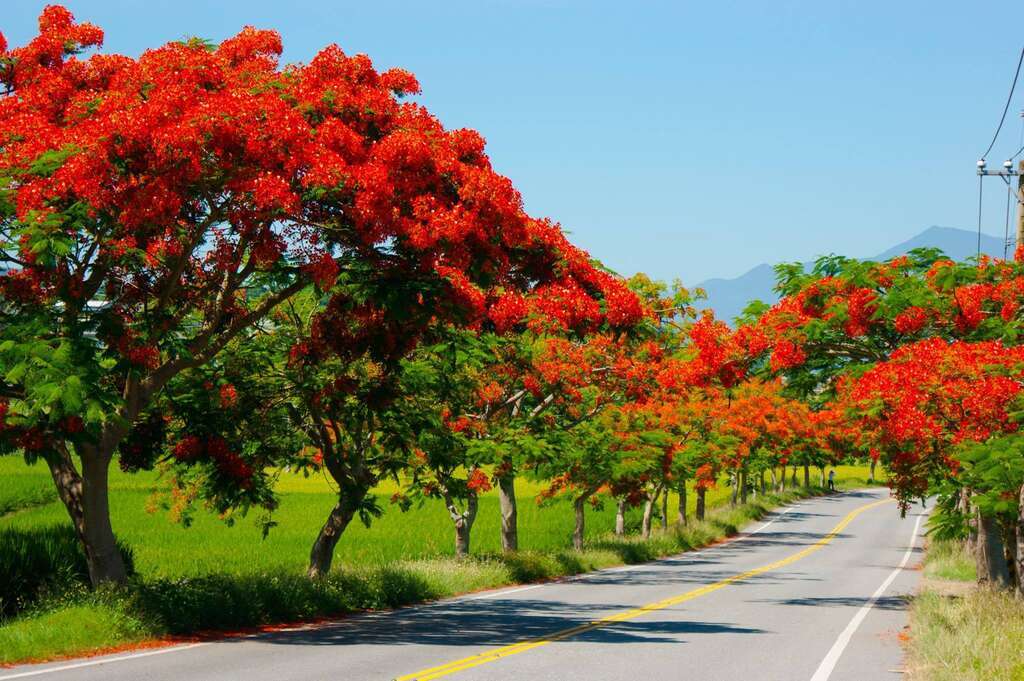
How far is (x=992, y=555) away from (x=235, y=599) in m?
14.7

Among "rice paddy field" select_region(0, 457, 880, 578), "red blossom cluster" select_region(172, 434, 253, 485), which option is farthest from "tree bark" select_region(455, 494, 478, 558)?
"red blossom cluster" select_region(172, 434, 253, 485)

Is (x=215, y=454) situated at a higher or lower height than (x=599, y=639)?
higher

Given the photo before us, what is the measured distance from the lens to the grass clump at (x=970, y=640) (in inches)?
478

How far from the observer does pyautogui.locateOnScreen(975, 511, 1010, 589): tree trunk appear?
22.9 meters

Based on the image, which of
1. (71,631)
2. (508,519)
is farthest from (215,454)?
(508,519)

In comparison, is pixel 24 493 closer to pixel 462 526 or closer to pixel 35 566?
pixel 462 526

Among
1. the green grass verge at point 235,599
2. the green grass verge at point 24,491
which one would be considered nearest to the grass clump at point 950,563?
the green grass verge at point 235,599

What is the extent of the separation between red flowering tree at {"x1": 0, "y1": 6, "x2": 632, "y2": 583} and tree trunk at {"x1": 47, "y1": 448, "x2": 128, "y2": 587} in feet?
0.10

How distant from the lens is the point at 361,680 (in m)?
12.0

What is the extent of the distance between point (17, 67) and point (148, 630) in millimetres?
7935

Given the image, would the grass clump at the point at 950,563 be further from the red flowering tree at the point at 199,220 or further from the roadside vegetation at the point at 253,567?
the red flowering tree at the point at 199,220

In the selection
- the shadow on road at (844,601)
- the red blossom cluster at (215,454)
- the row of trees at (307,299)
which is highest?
the row of trees at (307,299)

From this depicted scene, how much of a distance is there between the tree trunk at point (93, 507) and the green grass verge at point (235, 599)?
19.7 inches

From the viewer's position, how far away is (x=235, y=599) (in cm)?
1730
